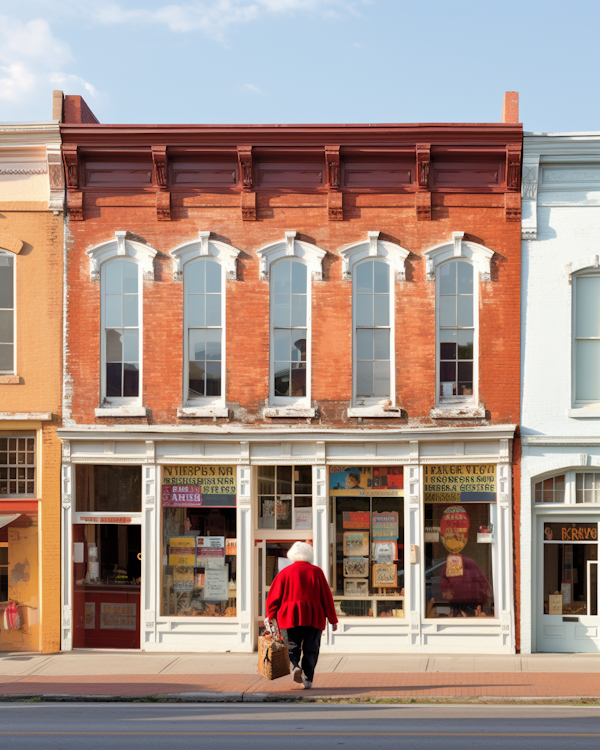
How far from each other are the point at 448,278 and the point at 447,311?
570mm

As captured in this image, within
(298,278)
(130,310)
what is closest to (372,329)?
(298,278)

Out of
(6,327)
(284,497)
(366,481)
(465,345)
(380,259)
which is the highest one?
(380,259)

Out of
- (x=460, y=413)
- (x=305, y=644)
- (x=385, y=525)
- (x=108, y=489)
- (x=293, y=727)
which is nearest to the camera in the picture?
Result: (x=293, y=727)

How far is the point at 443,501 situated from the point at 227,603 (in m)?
4.02

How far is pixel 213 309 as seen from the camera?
15328mm

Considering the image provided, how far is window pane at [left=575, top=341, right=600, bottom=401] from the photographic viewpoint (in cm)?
1495

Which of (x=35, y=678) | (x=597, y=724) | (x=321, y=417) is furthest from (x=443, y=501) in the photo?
(x=35, y=678)

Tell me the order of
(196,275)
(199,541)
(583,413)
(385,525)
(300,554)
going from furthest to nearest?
(196,275)
(199,541)
(385,525)
(583,413)
(300,554)

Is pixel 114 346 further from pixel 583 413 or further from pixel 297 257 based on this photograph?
pixel 583 413

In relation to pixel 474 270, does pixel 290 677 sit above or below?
below

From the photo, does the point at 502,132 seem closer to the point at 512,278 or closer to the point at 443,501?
the point at 512,278

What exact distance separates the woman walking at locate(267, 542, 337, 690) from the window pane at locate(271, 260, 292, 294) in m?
5.40

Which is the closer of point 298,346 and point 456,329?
point 456,329

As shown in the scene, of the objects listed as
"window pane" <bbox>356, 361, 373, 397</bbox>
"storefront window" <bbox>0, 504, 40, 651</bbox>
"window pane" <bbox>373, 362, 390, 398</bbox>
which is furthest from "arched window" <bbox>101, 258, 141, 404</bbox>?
"window pane" <bbox>373, 362, 390, 398</bbox>
